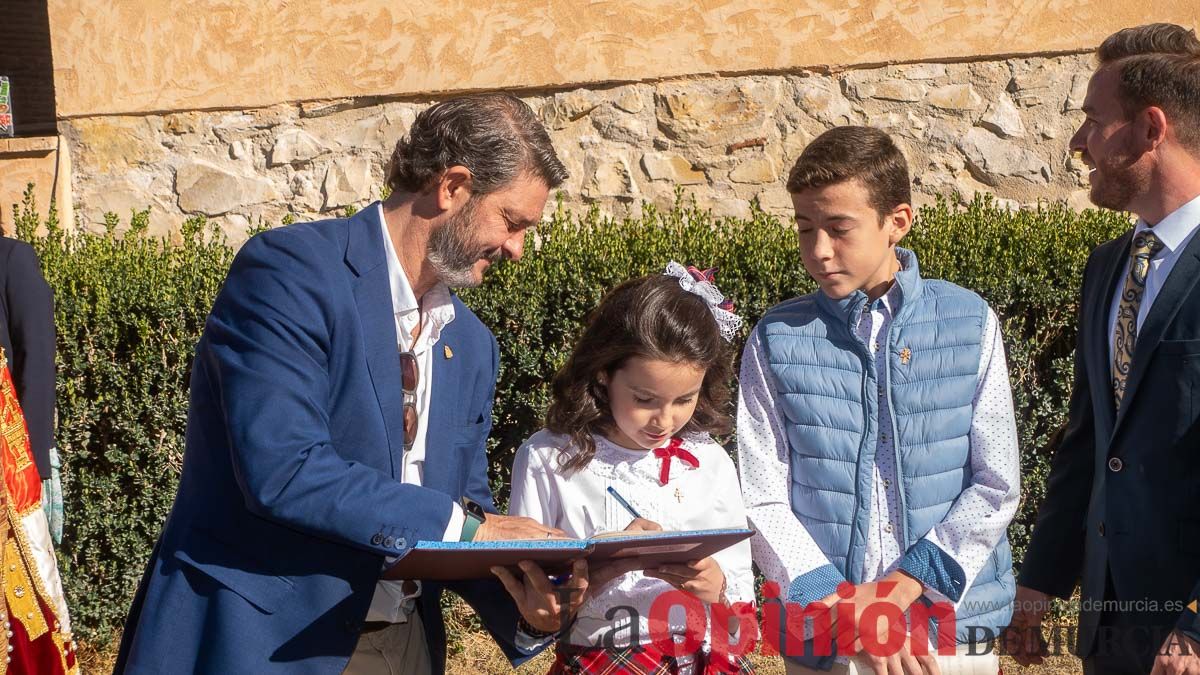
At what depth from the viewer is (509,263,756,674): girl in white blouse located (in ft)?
9.68

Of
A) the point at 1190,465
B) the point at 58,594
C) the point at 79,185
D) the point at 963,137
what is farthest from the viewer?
the point at 79,185

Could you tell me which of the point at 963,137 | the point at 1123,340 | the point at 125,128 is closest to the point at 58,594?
the point at 1123,340

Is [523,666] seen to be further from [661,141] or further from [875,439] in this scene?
[661,141]

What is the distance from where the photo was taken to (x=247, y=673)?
236 centimetres

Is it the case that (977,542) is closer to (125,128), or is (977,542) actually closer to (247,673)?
(247,673)

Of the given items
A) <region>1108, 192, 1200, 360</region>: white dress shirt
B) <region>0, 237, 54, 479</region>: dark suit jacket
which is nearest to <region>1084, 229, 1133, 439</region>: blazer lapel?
<region>1108, 192, 1200, 360</region>: white dress shirt

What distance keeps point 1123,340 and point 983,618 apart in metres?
0.79

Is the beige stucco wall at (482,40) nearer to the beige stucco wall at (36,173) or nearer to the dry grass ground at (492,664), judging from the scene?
the beige stucco wall at (36,173)

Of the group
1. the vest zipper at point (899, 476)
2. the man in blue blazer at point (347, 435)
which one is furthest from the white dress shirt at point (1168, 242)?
the man in blue blazer at point (347, 435)

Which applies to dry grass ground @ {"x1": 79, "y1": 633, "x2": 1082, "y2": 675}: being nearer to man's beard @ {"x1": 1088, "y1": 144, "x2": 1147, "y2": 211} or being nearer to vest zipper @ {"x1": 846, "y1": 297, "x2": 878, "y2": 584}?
vest zipper @ {"x1": 846, "y1": 297, "x2": 878, "y2": 584}

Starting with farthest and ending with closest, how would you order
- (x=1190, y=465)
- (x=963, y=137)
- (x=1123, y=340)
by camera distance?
(x=963, y=137) < (x=1123, y=340) < (x=1190, y=465)

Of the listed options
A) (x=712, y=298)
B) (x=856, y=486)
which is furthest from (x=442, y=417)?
(x=856, y=486)

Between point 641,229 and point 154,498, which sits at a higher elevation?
point 641,229

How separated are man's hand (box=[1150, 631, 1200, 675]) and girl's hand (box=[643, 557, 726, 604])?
966mm
